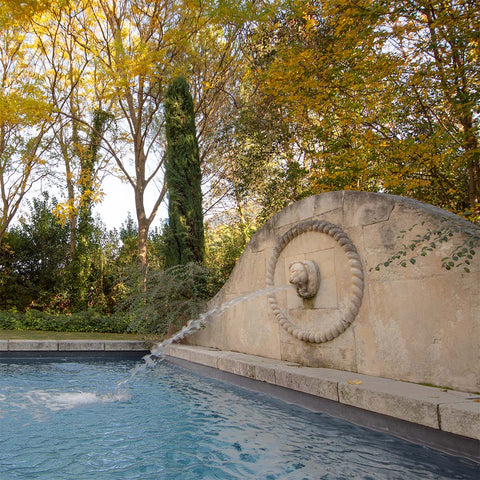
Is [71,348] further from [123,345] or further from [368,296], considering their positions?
[368,296]

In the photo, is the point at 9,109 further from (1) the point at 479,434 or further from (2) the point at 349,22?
(1) the point at 479,434

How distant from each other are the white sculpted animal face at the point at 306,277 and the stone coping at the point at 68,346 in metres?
3.93

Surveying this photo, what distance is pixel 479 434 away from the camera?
2230mm

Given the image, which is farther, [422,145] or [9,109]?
[9,109]

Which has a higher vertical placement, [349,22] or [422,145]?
[349,22]

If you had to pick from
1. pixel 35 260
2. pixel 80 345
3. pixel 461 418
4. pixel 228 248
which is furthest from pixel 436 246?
pixel 35 260

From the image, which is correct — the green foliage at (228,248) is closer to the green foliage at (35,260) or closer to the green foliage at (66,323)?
the green foliage at (66,323)

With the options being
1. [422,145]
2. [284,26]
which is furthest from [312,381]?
[284,26]

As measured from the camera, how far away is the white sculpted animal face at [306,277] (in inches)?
176

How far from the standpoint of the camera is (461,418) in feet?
7.67

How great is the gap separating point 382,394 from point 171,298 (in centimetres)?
488

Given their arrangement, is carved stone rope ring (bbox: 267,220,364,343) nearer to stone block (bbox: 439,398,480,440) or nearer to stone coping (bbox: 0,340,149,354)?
stone block (bbox: 439,398,480,440)

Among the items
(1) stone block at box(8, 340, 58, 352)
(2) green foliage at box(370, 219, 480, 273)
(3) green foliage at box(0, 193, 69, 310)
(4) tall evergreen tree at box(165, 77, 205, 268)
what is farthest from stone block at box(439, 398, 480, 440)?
(3) green foliage at box(0, 193, 69, 310)

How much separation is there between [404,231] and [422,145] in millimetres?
3266
